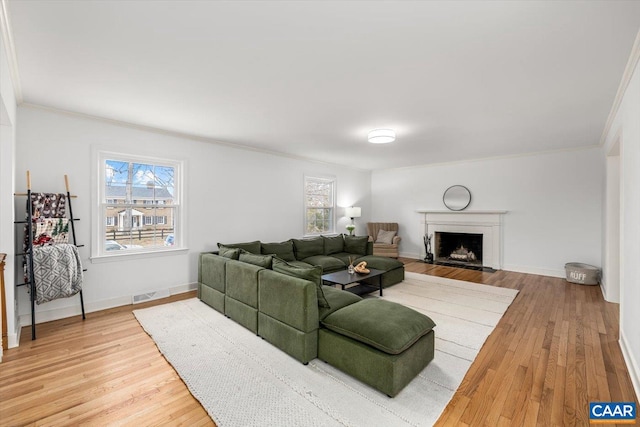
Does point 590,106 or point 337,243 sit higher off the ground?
point 590,106

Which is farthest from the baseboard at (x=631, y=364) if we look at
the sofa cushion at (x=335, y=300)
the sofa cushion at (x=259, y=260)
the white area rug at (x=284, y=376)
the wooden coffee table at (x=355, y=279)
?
the sofa cushion at (x=259, y=260)

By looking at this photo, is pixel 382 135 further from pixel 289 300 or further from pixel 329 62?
pixel 289 300

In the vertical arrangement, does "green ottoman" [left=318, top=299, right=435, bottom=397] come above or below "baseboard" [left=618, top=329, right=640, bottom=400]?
above

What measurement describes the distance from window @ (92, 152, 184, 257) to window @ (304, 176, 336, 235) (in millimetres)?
2833

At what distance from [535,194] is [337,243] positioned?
4.19 metres

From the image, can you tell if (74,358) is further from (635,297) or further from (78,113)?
(635,297)

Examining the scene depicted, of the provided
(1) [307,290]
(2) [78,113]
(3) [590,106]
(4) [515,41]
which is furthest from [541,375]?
(2) [78,113]

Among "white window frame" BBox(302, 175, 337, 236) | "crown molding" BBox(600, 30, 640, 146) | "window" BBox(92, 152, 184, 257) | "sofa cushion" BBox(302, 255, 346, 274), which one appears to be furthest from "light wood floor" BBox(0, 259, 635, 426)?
"white window frame" BBox(302, 175, 337, 236)

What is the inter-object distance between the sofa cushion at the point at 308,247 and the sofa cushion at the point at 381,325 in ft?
9.81

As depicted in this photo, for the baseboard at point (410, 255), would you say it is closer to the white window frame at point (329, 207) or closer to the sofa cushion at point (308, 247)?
the white window frame at point (329, 207)

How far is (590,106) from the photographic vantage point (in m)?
3.31

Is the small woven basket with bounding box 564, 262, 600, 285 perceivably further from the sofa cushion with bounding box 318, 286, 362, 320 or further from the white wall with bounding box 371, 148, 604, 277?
the sofa cushion with bounding box 318, 286, 362, 320

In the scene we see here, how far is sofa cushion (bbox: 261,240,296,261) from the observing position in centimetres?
513

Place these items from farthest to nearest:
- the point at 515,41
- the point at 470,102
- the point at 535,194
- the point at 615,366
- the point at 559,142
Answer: the point at 535,194 → the point at 559,142 → the point at 470,102 → the point at 615,366 → the point at 515,41
